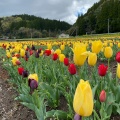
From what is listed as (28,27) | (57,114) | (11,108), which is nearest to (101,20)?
(28,27)

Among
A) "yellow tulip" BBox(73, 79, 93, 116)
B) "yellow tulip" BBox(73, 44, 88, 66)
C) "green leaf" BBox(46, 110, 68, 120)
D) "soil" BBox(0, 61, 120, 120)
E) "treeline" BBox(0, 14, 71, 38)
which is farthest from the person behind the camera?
"treeline" BBox(0, 14, 71, 38)

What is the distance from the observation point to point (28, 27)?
Answer: 4237 inches

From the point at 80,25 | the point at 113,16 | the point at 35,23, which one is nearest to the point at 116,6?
the point at 113,16

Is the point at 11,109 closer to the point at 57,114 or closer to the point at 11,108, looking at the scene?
the point at 11,108

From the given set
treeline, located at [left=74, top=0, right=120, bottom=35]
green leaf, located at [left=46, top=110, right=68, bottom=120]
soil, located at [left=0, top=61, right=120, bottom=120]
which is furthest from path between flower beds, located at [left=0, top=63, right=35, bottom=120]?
treeline, located at [left=74, top=0, right=120, bottom=35]

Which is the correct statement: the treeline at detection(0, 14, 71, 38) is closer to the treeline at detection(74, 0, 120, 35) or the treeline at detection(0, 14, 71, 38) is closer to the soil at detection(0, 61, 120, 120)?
the treeline at detection(74, 0, 120, 35)

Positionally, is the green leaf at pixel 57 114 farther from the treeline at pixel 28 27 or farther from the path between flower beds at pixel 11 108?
the treeline at pixel 28 27

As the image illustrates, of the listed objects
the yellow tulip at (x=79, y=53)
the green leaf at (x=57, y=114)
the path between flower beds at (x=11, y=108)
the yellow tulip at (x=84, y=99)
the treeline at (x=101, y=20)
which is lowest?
the path between flower beds at (x=11, y=108)

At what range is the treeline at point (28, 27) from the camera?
8174 cm

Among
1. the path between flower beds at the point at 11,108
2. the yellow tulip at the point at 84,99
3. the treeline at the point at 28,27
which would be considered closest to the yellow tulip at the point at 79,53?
the path between flower beds at the point at 11,108

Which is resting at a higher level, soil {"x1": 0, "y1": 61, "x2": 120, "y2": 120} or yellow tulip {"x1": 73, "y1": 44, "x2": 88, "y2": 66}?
yellow tulip {"x1": 73, "y1": 44, "x2": 88, "y2": 66}

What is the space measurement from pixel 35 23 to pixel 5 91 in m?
112

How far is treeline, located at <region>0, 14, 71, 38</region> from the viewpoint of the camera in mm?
81738

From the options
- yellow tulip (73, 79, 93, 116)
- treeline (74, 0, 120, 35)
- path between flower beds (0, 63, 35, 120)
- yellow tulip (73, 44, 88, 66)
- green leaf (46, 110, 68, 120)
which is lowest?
path between flower beds (0, 63, 35, 120)
